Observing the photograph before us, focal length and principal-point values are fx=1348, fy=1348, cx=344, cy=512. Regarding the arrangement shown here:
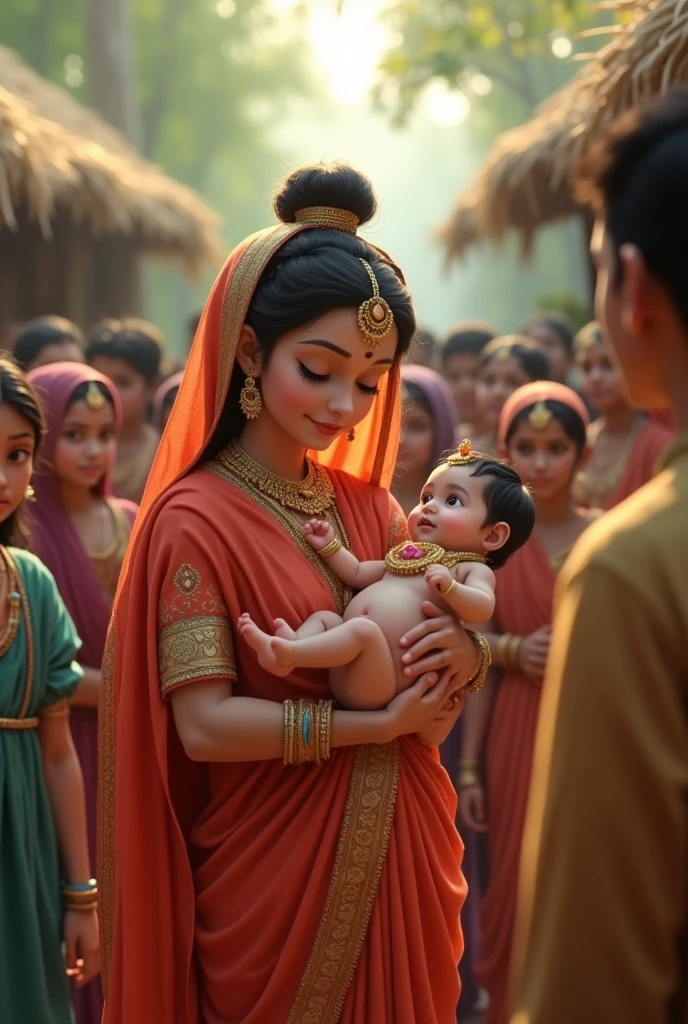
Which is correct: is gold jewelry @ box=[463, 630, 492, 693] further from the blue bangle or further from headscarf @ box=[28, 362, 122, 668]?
headscarf @ box=[28, 362, 122, 668]

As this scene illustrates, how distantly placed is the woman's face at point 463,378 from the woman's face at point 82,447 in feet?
10.5

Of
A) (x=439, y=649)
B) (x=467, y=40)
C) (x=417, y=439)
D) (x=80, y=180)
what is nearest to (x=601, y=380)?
(x=417, y=439)

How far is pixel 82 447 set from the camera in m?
4.48

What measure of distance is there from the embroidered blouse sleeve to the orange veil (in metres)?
0.05

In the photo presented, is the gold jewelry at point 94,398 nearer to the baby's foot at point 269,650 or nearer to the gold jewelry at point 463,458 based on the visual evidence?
the gold jewelry at point 463,458

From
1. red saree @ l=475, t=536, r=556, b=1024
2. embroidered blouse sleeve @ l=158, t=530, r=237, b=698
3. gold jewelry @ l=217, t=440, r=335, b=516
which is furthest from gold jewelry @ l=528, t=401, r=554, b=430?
embroidered blouse sleeve @ l=158, t=530, r=237, b=698

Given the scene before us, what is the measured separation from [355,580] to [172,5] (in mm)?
27512

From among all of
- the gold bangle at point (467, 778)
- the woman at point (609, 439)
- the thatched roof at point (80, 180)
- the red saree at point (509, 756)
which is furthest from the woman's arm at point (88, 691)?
the thatched roof at point (80, 180)

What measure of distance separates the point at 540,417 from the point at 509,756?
1193 mm

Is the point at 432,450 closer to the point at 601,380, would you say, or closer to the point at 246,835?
the point at 601,380

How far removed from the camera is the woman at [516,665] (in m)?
4.64

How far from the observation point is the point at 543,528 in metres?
4.79

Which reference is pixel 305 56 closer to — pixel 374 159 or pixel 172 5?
pixel 172 5

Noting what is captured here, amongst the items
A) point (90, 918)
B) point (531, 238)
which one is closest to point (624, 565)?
point (90, 918)
